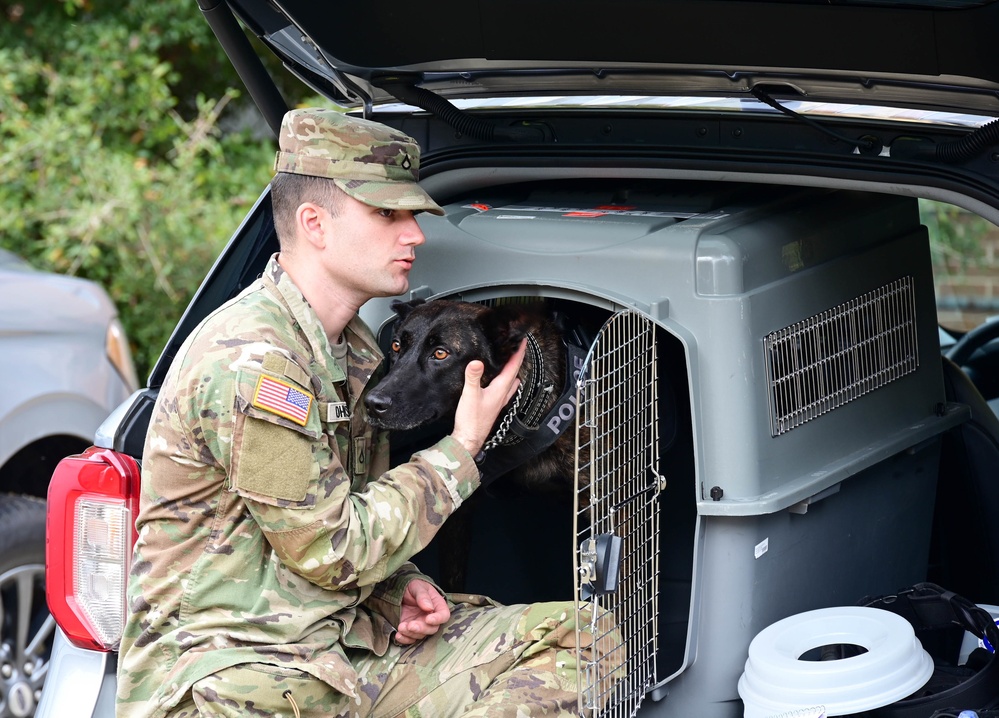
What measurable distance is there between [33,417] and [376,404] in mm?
1672

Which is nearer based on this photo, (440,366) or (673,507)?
(440,366)

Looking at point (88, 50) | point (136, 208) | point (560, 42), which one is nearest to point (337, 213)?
point (560, 42)

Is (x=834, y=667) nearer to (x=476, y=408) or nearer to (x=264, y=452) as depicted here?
(x=476, y=408)

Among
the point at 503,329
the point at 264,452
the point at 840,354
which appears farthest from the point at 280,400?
the point at 840,354

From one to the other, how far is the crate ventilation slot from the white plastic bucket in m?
0.39

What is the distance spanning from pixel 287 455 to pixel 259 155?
664cm

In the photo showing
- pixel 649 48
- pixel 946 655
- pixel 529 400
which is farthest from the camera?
pixel 529 400

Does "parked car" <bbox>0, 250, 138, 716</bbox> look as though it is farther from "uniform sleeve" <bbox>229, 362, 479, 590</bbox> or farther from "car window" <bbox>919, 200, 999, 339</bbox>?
"car window" <bbox>919, 200, 999, 339</bbox>

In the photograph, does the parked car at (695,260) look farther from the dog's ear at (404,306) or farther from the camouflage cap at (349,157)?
the camouflage cap at (349,157)

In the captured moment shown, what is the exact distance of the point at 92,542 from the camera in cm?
243

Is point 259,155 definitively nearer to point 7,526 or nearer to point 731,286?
point 7,526

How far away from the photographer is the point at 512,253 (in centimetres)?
247

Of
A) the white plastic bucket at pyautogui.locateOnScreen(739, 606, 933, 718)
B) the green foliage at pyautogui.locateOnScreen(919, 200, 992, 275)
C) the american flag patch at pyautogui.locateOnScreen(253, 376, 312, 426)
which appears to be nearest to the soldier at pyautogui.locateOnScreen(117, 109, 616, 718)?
the american flag patch at pyautogui.locateOnScreen(253, 376, 312, 426)

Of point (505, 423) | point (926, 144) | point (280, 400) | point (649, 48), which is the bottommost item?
point (505, 423)
